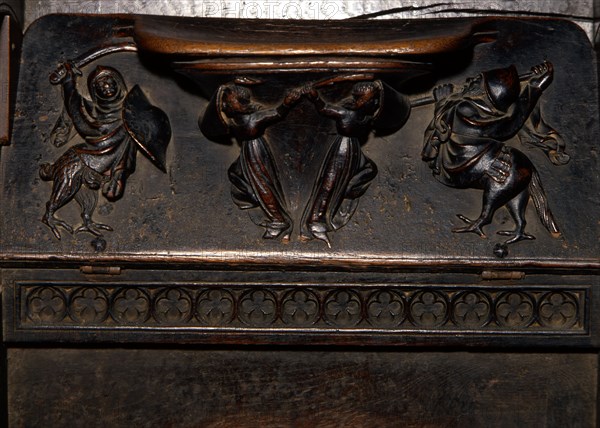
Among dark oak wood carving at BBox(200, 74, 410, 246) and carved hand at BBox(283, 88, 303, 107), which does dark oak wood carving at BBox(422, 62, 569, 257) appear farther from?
carved hand at BBox(283, 88, 303, 107)

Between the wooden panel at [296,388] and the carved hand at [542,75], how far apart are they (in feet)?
2.08

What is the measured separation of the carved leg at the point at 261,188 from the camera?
5.94ft

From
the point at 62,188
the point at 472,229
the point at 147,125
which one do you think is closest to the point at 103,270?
the point at 62,188

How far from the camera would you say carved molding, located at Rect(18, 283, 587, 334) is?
6.07 ft

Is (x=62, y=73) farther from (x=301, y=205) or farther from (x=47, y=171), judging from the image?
(x=301, y=205)

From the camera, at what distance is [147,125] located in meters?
1.84

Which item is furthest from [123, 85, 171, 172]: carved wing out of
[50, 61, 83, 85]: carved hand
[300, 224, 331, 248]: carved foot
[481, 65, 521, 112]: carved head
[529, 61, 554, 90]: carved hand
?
[529, 61, 554, 90]: carved hand

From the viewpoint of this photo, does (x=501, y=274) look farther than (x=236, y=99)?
Yes

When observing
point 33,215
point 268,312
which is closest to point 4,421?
point 33,215

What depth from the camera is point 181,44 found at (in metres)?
1.60

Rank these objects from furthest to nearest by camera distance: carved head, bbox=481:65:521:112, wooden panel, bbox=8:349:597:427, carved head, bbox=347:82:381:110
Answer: wooden panel, bbox=8:349:597:427, carved head, bbox=481:65:521:112, carved head, bbox=347:82:381:110

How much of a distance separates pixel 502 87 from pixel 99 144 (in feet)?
2.98

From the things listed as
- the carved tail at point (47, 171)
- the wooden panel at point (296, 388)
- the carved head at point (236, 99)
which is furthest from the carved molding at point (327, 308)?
the carved head at point (236, 99)

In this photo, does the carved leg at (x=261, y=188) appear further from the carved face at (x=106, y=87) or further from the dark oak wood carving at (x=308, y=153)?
the carved face at (x=106, y=87)
